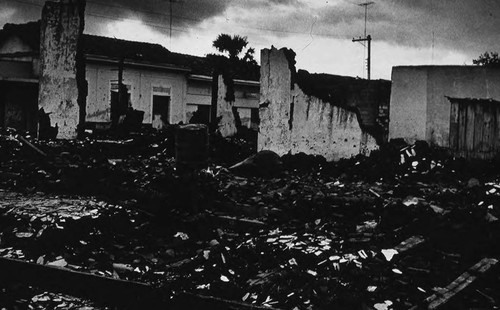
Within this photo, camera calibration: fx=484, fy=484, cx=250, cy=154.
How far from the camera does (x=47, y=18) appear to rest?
11.6m

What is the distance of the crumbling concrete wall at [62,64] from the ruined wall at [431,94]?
289 inches

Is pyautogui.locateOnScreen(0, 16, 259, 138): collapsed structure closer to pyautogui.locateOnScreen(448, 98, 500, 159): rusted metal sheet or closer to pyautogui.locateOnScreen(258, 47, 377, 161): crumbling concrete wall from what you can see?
pyautogui.locateOnScreen(258, 47, 377, 161): crumbling concrete wall

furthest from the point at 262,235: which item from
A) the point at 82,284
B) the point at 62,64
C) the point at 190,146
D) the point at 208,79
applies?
the point at 208,79

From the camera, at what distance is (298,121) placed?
11.4 meters

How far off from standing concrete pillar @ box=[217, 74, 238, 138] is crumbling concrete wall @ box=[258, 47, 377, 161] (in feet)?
13.0

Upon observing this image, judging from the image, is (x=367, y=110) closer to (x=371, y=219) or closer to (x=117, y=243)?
(x=371, y=219)

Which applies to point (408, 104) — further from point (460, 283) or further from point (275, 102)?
point (460, 283)

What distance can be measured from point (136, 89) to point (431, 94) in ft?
53.7

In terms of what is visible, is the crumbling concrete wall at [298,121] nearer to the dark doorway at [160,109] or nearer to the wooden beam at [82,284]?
the wooden beam at [82,284]

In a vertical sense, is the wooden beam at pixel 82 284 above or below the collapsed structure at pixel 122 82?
below

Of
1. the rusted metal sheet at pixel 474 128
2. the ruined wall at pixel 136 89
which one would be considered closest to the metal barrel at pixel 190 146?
the rusted metal sheet at pixel 474 128

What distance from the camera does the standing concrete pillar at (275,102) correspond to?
11.5 m

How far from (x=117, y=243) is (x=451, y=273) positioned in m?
3.34

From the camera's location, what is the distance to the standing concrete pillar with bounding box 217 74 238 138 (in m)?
15.6
